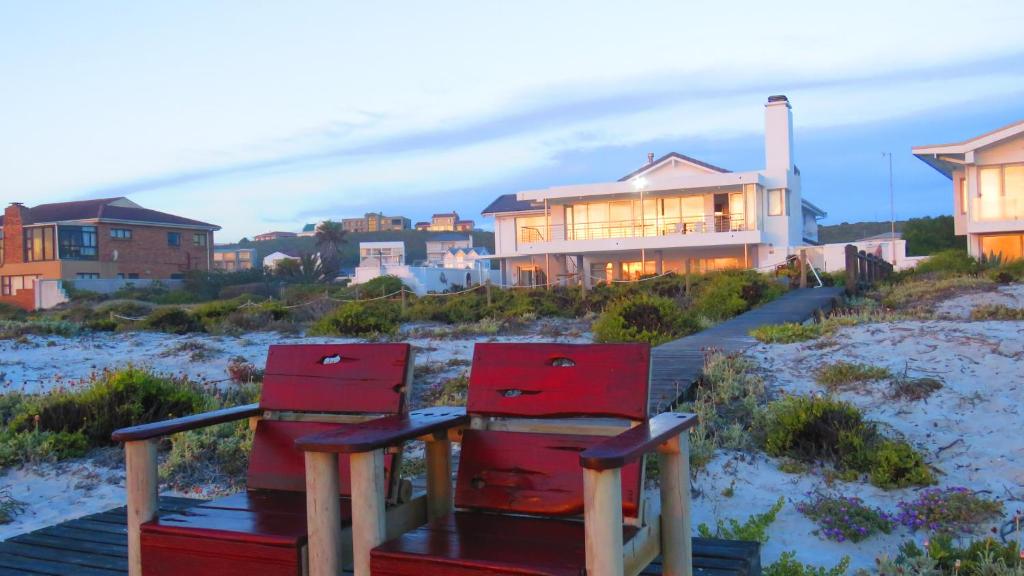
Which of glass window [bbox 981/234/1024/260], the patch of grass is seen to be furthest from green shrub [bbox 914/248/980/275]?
the patch of grass

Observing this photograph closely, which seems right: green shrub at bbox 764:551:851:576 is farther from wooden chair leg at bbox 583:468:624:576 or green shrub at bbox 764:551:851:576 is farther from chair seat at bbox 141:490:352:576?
chair seat at bbox 141:490:352:576

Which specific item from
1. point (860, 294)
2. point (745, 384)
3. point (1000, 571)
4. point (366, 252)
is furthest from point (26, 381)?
point (366, 252)

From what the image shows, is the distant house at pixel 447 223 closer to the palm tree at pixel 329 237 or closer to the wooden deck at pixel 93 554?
the palm tree at pixel 329 237

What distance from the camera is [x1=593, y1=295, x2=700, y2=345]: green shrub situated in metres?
10.9

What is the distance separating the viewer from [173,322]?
17.1 m

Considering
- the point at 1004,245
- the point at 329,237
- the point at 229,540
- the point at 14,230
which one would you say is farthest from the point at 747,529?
the point at 329,237

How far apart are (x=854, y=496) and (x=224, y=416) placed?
3.27 m

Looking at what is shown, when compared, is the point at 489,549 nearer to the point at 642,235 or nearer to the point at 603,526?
the point at 603,526

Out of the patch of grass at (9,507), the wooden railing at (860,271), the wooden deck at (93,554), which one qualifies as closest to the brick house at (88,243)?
the wooden railing at (860,271)

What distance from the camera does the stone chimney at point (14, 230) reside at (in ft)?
158

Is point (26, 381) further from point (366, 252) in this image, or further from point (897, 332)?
point (366, 252)

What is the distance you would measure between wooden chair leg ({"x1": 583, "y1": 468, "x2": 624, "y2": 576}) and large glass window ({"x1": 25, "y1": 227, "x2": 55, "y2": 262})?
50.9 metres

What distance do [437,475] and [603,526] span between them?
1.03 metres

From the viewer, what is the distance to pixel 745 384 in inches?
269
